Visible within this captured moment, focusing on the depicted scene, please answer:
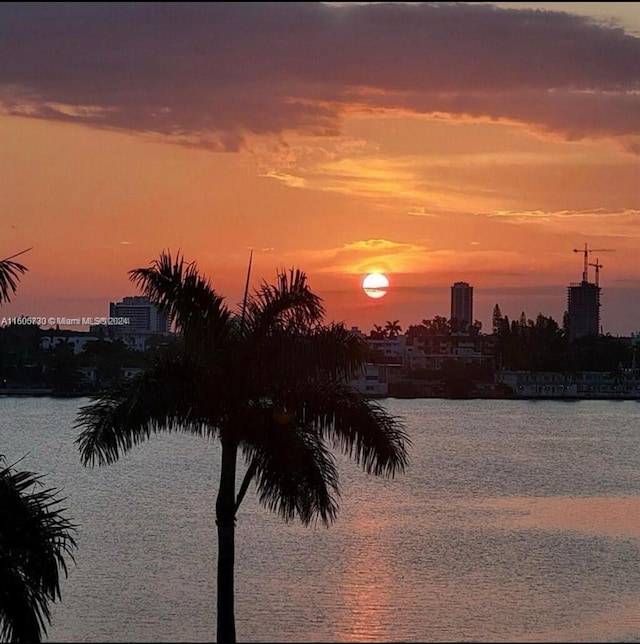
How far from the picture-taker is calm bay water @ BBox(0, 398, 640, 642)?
31469 millimetres

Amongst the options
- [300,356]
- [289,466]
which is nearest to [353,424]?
[289,466]

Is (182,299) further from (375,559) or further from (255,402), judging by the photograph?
(375,559)

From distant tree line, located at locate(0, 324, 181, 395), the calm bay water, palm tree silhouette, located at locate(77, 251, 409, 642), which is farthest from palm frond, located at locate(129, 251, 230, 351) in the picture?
distant tree line, located at locate(0, 324, 181, 395)

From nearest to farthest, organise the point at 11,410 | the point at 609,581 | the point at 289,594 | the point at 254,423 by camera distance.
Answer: the point at 254,423, the point at 289,594, the point at 609,581, the point at 11,410

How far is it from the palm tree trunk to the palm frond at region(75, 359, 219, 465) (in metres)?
0.53

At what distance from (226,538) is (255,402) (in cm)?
188

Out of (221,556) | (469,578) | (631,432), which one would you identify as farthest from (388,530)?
(631,432)

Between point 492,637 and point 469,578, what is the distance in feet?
27.9

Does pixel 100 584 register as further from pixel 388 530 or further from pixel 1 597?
pixel 1 597

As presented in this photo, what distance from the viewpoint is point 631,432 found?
135m

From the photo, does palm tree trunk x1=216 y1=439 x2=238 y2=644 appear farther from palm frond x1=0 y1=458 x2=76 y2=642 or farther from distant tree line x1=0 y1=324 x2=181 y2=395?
distant tree line x1=0 y1=324 x2=181 y2=395

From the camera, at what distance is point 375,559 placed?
41.9 metres

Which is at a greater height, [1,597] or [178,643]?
[1,597]

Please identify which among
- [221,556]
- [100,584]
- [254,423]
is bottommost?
[100,584]
